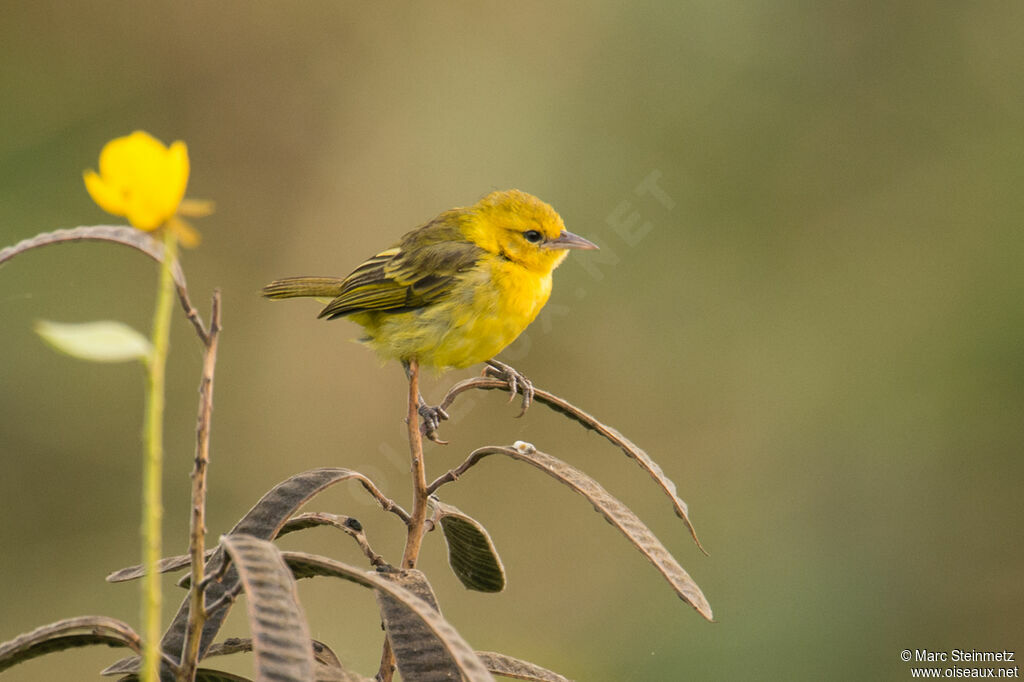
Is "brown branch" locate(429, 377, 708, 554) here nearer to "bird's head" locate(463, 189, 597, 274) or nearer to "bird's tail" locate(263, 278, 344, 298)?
"bird's head" locate(463, 189, 597, 274)

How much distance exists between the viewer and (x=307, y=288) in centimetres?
421

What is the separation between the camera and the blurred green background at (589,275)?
554cm

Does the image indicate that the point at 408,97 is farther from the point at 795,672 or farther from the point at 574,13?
the point at 795,672

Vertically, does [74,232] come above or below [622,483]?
below

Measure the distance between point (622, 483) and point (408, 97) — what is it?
2.40m

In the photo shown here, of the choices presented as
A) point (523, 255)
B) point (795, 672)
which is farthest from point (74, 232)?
point (795, 672)

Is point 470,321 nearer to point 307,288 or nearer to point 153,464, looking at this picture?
point 307,288

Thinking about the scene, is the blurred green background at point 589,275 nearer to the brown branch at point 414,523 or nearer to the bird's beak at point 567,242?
the bird's beak at point 567,242

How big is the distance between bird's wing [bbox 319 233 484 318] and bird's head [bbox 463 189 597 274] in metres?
0.08

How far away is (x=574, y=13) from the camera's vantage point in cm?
639

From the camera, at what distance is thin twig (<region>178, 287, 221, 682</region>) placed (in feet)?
3.80

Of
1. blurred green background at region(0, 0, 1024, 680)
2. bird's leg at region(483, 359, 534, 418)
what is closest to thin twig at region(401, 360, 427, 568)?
bird's leg at region(483, 359, 534, 418)

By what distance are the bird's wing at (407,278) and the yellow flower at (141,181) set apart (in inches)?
108

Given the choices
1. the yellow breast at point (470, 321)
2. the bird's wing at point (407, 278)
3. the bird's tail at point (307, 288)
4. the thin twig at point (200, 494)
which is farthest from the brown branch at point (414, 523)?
the bird's tail at point (307, 288)
